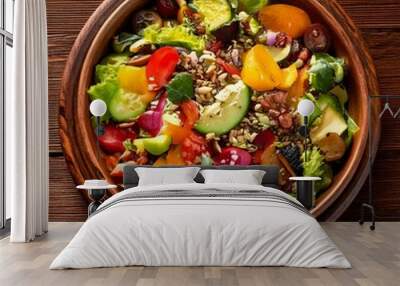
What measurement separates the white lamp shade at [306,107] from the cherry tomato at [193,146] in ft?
3.39

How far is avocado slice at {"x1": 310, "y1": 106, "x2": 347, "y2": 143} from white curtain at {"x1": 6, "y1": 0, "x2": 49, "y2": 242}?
2.70 metres

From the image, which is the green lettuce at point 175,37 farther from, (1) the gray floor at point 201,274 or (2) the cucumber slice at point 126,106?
(1) the gray floor at point 201,274

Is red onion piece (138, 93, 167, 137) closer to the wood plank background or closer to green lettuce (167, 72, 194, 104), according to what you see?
green lettuce (167, 72, 194, 104)

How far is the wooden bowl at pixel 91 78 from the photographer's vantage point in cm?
723

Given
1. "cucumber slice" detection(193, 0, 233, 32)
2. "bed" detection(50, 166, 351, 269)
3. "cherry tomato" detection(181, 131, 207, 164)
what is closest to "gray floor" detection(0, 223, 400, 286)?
"bed" detection(50, 166, 351, 269)

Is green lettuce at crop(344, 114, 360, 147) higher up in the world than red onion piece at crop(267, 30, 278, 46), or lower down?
lower down

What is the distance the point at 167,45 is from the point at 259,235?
10.4 ft

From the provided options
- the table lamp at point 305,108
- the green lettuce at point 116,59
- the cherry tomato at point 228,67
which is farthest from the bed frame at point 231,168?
the green lettuce at point 116,59

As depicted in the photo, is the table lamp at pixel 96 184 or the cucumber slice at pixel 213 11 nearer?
the table lamp at pixel 96 184

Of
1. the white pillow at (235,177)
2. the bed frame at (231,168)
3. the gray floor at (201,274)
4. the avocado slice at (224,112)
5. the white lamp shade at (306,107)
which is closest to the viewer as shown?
the gray floor at (201,274)

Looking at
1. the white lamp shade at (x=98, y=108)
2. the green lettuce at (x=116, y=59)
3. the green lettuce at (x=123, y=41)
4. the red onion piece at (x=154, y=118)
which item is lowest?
the red onion piece at (x=154, y=118)

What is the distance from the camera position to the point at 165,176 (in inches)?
275

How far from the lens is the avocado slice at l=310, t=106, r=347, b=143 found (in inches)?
292

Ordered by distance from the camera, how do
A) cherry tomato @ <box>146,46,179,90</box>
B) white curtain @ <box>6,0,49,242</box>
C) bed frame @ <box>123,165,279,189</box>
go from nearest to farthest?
white curtain @ <box>6,0,49,242</box> → bed frame @ <box>123,165,279,189</box> → cherry tomato @ <box>146,46,179,90</box>
